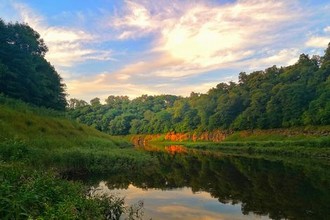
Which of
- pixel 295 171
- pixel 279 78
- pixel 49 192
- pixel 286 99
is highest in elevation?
pixel 279 78

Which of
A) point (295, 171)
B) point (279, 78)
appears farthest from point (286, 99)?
point (295, 171)

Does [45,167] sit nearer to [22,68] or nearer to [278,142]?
[22,68]

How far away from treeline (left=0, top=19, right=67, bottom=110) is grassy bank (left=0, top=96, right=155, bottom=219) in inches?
550

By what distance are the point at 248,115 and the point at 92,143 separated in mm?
62997

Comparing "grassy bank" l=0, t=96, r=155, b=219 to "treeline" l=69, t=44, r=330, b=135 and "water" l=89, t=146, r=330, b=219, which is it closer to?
"water" l=89, t=146, r=330, b=219

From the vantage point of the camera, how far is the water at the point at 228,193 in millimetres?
18589

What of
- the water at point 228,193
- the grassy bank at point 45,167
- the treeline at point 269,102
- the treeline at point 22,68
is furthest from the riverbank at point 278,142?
the treeline at point 22,68

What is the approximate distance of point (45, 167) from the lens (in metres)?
24.0

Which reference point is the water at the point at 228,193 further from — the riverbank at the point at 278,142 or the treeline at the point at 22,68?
the treeline at the point at 22,68

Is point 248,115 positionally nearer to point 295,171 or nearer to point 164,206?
point 295,171

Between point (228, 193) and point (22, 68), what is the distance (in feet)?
148

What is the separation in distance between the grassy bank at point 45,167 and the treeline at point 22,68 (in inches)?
550

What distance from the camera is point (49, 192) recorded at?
12664mm

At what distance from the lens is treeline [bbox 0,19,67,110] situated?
55.1 metres
